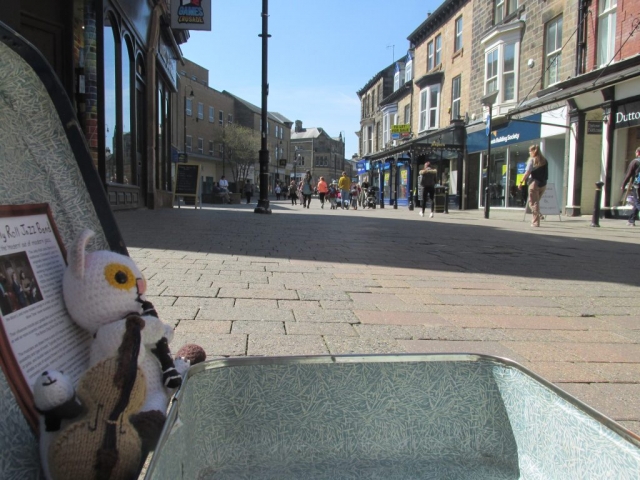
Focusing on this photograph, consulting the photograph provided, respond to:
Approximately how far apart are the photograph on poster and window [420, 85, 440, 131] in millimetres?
25969

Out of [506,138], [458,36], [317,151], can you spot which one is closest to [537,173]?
[506,138]

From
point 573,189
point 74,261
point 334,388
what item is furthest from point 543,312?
point 573,189

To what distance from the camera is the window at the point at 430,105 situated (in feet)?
82.6

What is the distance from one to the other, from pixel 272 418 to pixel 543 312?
9.07ft

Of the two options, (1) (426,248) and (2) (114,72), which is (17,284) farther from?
(2) (114,72)

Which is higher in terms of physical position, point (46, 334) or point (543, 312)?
point (46, 334)

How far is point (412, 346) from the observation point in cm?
253

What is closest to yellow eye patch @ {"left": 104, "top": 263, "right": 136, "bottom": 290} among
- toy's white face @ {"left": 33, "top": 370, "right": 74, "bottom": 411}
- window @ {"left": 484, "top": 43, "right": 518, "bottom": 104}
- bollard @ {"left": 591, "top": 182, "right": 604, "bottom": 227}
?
toy's white face @ {"left": 33, "top": 370, "right": 74, "bottom": 411}

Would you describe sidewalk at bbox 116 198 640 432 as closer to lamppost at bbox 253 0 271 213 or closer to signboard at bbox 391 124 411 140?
lamppost at bbox 253 0 271 213

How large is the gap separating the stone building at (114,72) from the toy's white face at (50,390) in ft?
16.1

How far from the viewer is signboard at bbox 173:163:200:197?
15.9 m

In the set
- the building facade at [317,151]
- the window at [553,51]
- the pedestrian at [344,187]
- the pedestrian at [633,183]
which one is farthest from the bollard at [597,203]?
the building facade at [317,151]

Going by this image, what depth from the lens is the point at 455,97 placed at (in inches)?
918

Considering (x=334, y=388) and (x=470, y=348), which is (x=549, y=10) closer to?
(x=470, y=348)
